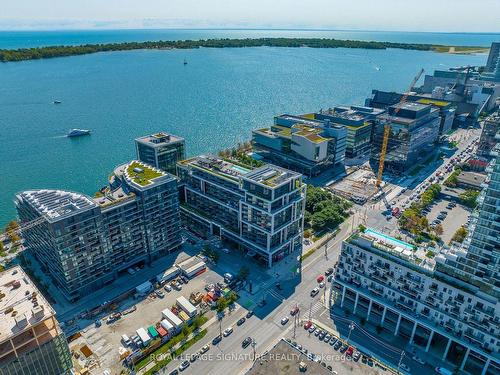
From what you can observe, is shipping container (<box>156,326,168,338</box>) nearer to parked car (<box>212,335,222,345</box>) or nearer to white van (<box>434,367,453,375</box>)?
parked car (<box>212,335,222,345</box>)

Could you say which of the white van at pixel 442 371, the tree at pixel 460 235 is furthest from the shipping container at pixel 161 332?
the tree at pixel 460 235

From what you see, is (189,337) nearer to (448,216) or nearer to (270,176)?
(270,176)

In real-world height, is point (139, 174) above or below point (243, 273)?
above

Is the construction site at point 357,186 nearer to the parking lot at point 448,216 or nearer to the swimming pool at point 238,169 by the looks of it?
the parking lot at point 448,216

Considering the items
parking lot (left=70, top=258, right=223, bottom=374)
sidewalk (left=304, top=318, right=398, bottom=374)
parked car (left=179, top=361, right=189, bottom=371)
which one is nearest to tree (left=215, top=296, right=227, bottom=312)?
parking lot (left=70, top=258, right=223, bottom=374)

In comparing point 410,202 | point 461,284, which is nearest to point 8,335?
point 461,284

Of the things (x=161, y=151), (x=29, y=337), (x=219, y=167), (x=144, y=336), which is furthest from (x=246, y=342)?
(x=161, y=151)
